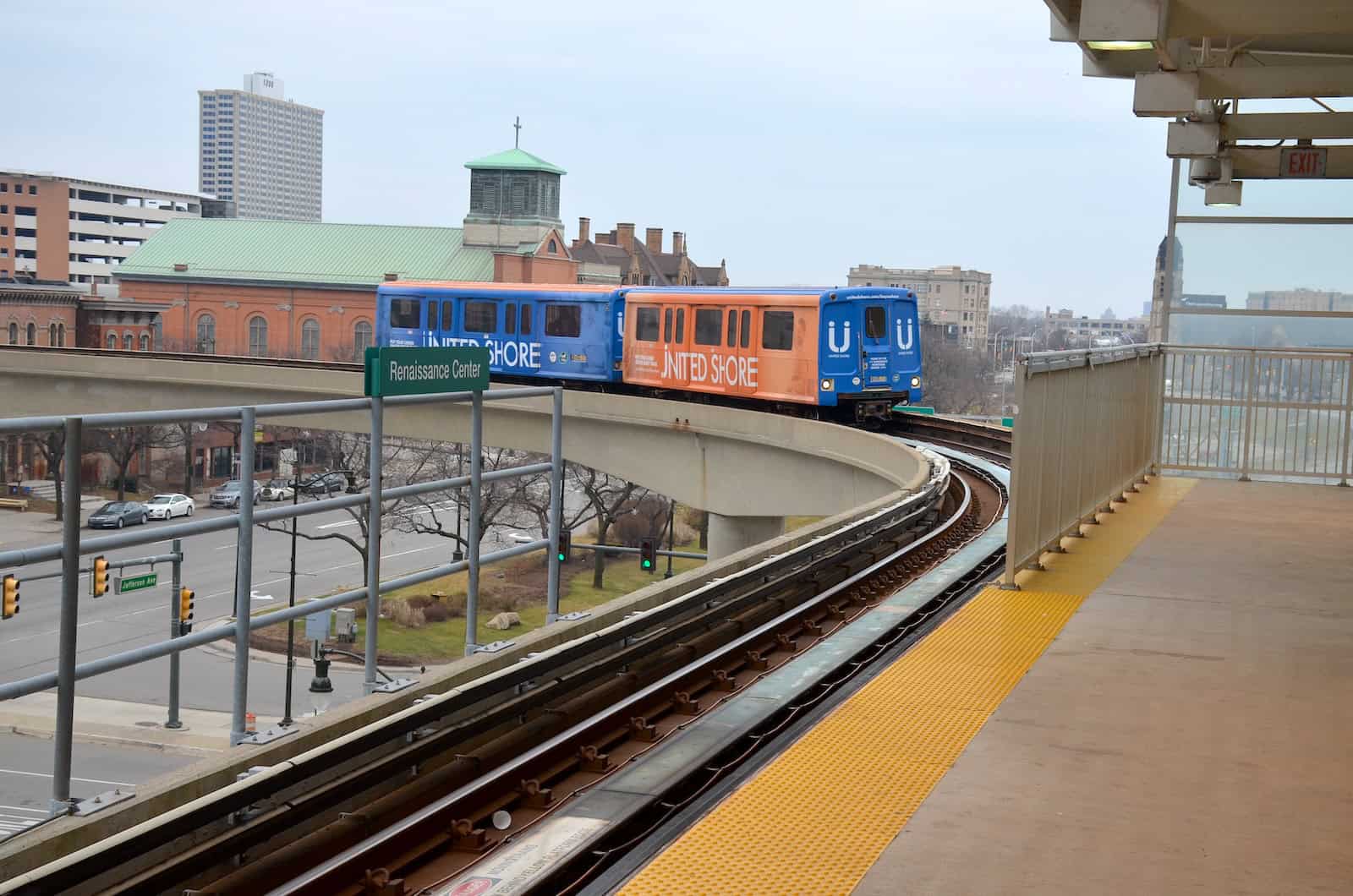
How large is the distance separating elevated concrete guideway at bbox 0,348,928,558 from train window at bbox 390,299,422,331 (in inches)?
113

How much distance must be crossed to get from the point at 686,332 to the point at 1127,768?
79.6 ft

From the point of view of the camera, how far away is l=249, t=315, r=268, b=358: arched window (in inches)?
3755

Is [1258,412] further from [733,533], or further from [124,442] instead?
[124,442]

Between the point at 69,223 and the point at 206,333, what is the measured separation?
175 ft

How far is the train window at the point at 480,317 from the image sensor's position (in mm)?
36062

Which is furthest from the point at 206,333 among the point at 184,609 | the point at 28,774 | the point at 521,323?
the point at 184,609

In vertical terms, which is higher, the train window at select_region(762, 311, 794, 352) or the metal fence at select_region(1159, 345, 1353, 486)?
the train window at select_region(762, 311, 794, 352)

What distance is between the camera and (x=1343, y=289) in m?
17.5

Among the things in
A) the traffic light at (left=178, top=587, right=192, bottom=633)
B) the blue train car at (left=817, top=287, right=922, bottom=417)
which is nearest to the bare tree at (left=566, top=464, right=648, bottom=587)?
the blue train car at (left=817, top=287, right=922, bottom=417)

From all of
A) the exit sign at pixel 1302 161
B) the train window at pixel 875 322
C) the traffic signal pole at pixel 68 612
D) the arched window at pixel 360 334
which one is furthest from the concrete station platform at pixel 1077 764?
the arched window at pixel 360 334

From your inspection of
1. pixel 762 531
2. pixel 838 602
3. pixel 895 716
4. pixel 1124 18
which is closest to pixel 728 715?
pixel 895 716

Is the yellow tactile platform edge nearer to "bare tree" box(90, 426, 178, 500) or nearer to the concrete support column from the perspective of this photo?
"bare tree" box(90, 426, 178, 500)

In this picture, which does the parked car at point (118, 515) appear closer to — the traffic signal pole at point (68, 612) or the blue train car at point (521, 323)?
the traffic signal pole at point (68, 612)

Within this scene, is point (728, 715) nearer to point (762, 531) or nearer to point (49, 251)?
point (762, 531)
